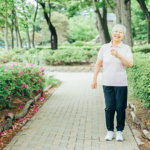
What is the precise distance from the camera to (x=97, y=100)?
258 inches

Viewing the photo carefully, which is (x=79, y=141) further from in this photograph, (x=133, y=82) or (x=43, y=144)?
(x=133, y=82)

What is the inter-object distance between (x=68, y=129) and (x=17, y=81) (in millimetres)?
1901

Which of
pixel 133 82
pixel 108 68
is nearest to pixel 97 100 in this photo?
pixel 133 82

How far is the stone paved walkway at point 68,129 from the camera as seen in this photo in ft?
11.1

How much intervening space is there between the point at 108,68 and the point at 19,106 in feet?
10.5

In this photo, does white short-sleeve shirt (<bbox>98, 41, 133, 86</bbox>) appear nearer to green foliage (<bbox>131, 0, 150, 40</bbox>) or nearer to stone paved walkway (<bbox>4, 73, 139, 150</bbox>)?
stone paved walkway (<bbox>4, 73, 139, 150</bbox>)

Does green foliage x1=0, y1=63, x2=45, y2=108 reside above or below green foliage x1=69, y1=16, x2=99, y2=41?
below

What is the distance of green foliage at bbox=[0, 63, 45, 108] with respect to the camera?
445 cm

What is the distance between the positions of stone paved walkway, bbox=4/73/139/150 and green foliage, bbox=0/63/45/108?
68 cm

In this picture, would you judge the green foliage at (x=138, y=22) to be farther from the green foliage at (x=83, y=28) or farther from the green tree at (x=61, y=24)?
the green tree at (x=61, y=24)

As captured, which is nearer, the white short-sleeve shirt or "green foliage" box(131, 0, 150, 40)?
the white short-sleeve shirt

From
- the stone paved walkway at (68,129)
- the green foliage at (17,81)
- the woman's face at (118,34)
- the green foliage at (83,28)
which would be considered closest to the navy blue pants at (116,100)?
the stone paved walkway at (68,129)

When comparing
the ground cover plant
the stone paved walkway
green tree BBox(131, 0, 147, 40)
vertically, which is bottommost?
the stone paved walkway

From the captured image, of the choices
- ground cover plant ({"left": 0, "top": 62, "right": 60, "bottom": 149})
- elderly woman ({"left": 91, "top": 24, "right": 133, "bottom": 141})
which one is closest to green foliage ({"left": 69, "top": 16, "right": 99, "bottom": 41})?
ground cover plant ({"left": 0, "top": 62, "right": 60, "bottom": 149})
